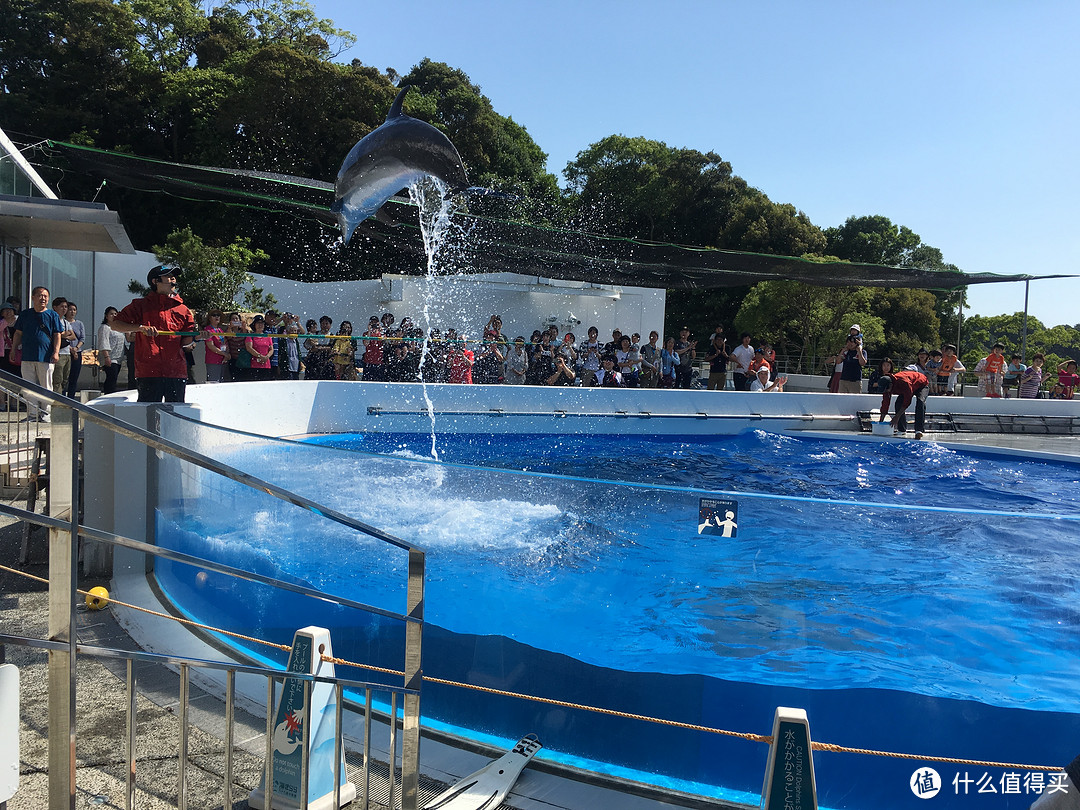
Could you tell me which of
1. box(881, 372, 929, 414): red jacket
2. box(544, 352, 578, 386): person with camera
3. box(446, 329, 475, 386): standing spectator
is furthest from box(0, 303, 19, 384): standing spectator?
box(881, 372, 929, 414): red jacket

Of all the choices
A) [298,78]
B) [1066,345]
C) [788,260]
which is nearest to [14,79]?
[298,78]

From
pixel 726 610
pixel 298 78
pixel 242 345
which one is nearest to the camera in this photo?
pixel 726 610

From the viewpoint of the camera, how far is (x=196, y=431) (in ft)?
15.0

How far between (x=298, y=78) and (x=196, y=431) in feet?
77.8

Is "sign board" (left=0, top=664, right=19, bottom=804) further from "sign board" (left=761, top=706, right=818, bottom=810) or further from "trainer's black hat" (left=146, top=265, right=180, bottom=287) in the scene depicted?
"trainer's black hat" (left=146, top=265, right=180, bottom=287)

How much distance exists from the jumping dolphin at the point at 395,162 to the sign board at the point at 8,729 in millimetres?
6153

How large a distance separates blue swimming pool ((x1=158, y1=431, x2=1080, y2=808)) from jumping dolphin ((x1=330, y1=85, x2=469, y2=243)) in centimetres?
436

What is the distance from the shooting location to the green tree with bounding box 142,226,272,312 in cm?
1791

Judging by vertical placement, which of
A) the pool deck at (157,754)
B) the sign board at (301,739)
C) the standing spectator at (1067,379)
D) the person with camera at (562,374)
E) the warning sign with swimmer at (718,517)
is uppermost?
the standing spectator at (1067,379)

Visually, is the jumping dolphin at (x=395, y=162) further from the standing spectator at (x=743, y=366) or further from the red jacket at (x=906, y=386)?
the standing spectator at (x=743, y=366)

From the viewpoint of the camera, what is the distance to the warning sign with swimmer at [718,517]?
3.23 m

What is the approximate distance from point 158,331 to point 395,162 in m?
2.66

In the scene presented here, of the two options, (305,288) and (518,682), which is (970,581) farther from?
(305,288)

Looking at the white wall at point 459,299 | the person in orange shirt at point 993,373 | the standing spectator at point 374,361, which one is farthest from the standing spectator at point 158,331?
the person in orange shirt at point 993,373
